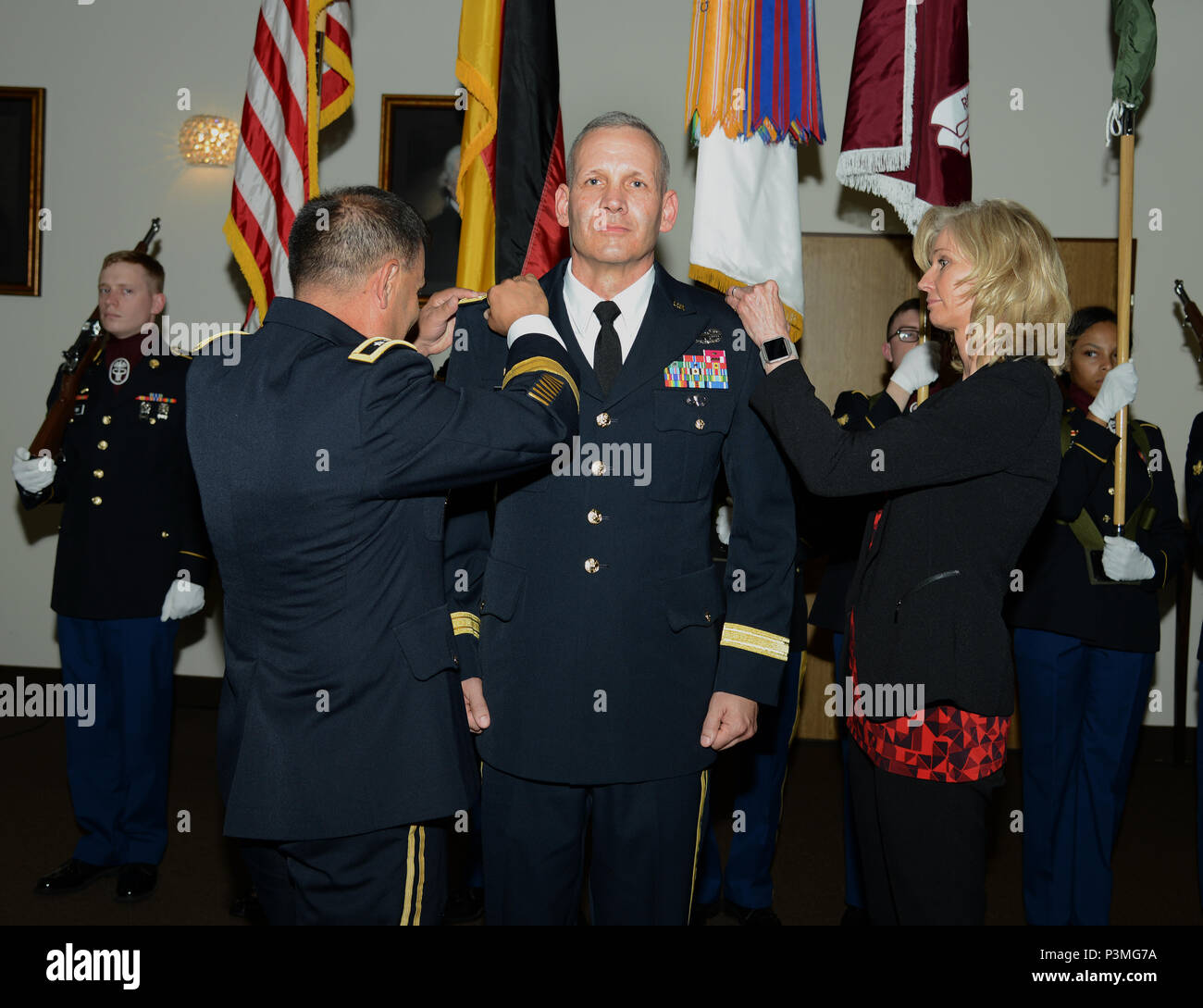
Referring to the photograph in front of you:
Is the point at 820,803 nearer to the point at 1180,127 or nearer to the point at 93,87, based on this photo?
the point at 1180,127

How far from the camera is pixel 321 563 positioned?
1511mm

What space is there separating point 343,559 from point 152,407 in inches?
80.9

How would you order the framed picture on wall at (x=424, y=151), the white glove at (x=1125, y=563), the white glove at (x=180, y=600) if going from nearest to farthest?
the white glove at (x=1125, y=563) < the white glove at (x=180, y=600) < the framed picture on wall at (x=424, y=151)

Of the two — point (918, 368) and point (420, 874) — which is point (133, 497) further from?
point (918, 368)

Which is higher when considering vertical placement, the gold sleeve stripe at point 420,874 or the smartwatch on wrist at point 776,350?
the smartwatch on wrist at point 776,350

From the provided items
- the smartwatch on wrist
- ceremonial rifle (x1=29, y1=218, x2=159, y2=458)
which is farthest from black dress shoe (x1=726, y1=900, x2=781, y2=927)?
ceremonial rifle (x1=29, y1=218, x2=159, y2=458)

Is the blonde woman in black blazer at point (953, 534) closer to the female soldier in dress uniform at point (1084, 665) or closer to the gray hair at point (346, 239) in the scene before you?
the gray hair at point (346, 239)

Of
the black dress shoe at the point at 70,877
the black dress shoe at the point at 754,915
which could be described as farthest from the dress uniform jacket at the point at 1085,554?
the black dress shoe at the point at 70,877

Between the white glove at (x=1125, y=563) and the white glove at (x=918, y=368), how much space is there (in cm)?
50

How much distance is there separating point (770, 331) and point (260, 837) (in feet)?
3.89

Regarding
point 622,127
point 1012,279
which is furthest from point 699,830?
point 622,127

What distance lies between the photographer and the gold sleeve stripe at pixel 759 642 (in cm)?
180

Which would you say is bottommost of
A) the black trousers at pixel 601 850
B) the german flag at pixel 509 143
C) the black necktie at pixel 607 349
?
the black trousers at pixel 601 850

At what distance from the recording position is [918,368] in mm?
2789
